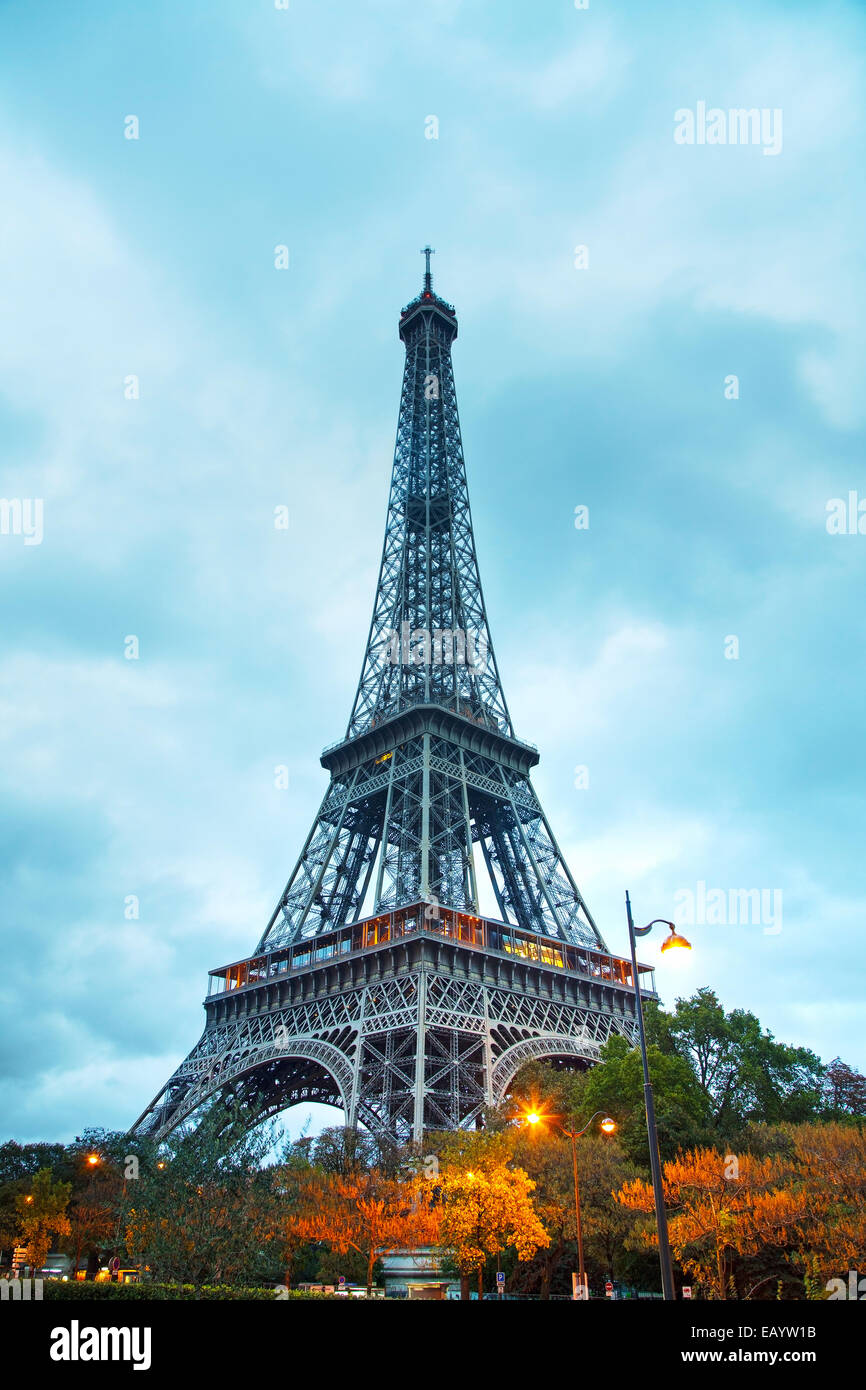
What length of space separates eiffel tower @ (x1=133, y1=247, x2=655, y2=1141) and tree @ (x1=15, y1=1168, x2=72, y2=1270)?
6.47 meters

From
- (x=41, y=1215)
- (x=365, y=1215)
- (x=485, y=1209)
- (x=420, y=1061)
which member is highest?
(x=420, y=1061)

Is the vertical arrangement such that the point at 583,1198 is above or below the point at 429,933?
below

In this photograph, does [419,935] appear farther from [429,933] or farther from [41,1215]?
[41,1215]

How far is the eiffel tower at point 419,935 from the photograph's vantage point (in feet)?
172

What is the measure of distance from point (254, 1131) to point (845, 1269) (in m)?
20.6

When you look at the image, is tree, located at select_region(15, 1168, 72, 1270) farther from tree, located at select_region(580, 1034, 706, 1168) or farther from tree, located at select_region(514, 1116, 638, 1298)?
tree, located at select_region(580, 1034, 706, 1168)

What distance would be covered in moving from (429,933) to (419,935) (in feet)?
2.54

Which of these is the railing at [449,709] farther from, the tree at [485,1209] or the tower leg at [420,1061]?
the tree at [485,1209]

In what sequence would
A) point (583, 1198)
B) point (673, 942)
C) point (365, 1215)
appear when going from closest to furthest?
point (673, 942)
point (583, 1198)
point (365, 1215)

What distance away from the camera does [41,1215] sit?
186 feet

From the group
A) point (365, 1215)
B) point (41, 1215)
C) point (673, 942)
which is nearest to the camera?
point (673, 942)

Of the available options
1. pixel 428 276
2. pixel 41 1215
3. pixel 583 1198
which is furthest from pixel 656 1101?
pixel 428 276

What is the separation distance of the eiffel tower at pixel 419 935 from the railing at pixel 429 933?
150 millimetres

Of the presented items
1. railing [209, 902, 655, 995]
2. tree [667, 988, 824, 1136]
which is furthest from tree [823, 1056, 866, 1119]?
railing [209, 902, 655, 995]
